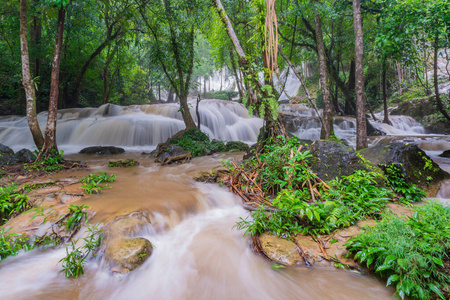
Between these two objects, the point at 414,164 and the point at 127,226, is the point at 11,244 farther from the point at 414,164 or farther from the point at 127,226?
the point at 414,164

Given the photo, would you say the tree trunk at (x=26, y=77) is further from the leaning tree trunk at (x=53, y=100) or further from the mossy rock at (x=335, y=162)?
the mossy rock at (x=335, y=162)

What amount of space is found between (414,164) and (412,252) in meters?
2.90

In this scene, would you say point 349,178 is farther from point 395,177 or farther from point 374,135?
point 374,135

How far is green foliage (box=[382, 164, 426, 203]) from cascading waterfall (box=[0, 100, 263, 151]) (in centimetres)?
870

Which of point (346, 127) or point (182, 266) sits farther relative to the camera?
point (346, 127)

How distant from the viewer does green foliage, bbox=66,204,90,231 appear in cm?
270

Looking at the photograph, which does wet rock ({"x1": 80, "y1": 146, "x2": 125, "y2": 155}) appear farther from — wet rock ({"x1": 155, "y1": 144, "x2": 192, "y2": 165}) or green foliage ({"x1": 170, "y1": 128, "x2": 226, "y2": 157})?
wet rock ({"x1": 155, "y1": 144, "x2": 192, "y2": 165})

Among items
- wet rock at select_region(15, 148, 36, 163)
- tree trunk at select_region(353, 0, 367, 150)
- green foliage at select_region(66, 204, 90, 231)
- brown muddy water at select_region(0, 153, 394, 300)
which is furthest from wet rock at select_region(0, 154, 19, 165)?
tree trunk at select_region(353, 0, 367, 150)

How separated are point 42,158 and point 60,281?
195 inches

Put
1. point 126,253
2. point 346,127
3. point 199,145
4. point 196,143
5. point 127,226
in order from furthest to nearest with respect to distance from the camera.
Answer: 1. point 346,127
2. point 196,143
3. point 199,145
4. point 127,226
5. point 126,253

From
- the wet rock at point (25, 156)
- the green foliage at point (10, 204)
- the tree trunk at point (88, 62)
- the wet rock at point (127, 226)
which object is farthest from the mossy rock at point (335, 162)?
the tree trunk at point (88, 62)

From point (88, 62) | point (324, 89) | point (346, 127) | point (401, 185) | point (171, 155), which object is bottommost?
point (401, 185)

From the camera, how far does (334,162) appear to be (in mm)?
3803

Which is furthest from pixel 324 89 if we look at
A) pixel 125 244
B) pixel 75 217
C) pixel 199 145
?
pixel 75 217
